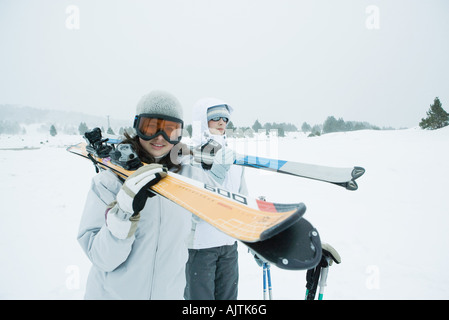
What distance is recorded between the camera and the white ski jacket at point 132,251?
4.10ft

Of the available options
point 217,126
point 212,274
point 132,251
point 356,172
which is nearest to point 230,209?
point 132,251

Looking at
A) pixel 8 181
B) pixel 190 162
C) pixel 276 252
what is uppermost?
pixel 190 162

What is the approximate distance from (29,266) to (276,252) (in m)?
4.33

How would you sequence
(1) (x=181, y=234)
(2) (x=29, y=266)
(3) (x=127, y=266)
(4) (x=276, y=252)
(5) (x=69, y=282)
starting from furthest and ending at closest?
(2) (x=29, y=266) → (5) (x=69, y=282) → (1) (x=181, y=234) → (3) (x=127, y=266) → (4) (x=276, y=252)

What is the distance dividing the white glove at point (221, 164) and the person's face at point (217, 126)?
493 mm

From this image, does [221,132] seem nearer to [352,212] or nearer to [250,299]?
[250,299]

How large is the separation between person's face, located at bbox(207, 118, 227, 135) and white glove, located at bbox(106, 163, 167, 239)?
61.3 inches

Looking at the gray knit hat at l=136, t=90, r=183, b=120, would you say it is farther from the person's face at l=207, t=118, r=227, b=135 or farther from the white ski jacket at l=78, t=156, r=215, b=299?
the person's face at l=207, t=118, r=227, b=135

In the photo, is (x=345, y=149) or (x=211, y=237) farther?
(x=345, y=149)

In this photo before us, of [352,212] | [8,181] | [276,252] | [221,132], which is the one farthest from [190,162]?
[8,181]

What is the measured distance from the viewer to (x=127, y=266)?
1.33 meters

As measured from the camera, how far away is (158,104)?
66.6 inches

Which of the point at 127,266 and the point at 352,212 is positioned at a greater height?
the point at 127,266

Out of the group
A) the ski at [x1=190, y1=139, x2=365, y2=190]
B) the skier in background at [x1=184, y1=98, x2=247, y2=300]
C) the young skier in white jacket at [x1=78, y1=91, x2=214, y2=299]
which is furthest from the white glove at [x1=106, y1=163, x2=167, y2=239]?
the ski at [x1=190, y1=139, x2=365, y2=190]
